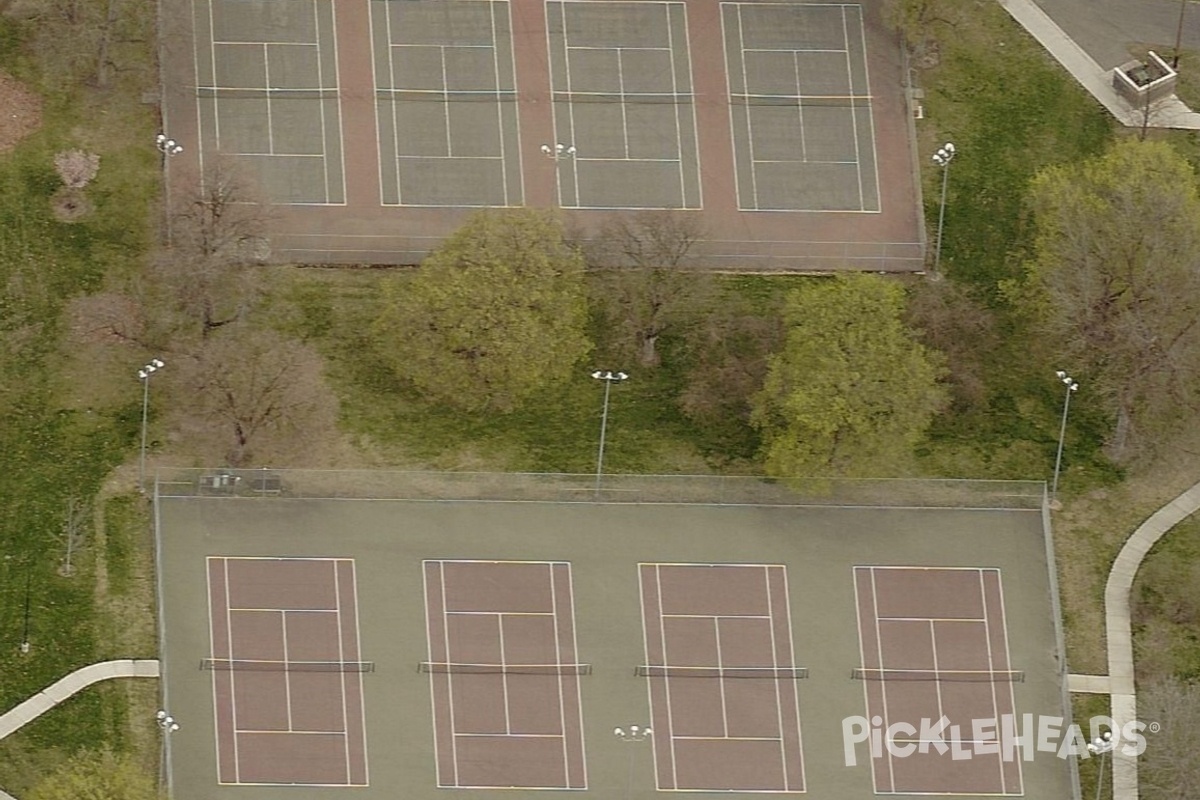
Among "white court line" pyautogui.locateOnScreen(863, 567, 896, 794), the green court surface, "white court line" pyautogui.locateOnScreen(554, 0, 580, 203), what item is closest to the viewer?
the green court surface

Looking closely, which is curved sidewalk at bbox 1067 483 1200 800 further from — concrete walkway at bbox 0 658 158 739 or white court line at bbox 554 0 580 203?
concrete walkway at bbox 0 658 158 739

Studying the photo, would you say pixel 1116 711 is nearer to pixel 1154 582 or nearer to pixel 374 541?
pixel 1154 582

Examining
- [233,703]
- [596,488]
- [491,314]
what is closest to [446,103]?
[491,314]

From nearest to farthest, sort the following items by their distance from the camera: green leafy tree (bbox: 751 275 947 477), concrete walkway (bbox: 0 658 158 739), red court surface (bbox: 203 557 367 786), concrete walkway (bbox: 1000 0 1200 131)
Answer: concrete walkway (bbox: 0 658 158 739)
red court surface (bbox: 203 557 367 786)
green leafy tree (bbox: 751 275 947 477)
concrete walkway (bbox: 1000 0 1200 131)

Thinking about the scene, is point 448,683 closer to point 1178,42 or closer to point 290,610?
point 290,610

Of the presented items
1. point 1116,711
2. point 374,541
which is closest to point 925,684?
point 1116,711

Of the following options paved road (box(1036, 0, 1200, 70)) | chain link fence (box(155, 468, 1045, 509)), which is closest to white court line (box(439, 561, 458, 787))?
chain link fence (box(155, 468, 1045, 509))

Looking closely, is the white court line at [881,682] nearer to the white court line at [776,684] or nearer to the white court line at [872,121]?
the white court line at [776,684]

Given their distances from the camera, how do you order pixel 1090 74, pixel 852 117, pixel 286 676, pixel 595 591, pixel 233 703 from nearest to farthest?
1. pixel 233 703
2. pixel 286 676
3. pixel 595 591
4. pixel 852 117
5. pixel 1090 74
